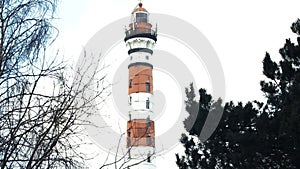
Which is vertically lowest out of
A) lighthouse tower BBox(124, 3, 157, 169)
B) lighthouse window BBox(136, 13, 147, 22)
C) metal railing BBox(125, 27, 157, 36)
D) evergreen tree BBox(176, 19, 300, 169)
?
evergreen tree BBox(176, 19, 300, 169)

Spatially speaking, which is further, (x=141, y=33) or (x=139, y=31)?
(x=139, y=31)

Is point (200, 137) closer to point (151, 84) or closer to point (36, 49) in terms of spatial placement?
point (36, 49)

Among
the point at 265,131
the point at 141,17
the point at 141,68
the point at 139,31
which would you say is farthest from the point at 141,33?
the point at 265,131

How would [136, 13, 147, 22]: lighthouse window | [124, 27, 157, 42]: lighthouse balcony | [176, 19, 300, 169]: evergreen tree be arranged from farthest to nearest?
[136, 13, 147, 22]: lighthouse window
[124, 27, 157, 42]: lighthouse balcony
[176, 19, 300, 169]: evergreen tree

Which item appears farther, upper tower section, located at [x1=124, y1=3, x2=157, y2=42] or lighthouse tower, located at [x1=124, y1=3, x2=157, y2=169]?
upper tower section, located at [x1=124, y1=3, x2=157, y2=42]

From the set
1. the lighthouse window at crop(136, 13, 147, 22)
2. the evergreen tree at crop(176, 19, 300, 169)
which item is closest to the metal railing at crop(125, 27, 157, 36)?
the lighthouse window at crop(136, 13, 147, 22)

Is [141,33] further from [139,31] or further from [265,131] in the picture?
[265,131]

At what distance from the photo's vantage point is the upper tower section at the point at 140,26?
128 ft

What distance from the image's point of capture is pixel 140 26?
39.4 meters

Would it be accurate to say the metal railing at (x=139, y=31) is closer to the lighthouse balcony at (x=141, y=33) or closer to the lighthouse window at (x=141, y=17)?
the lighthouse balcony at (x=141, y=33)

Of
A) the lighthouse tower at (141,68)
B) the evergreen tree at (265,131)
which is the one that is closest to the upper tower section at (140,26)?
the lighthouse tower at (141,68)

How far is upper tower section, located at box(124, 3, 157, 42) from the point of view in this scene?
3897 centimetres

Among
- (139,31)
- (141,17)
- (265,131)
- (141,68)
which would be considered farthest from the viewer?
(141,17)

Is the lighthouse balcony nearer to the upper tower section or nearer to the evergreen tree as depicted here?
the upper tower section
